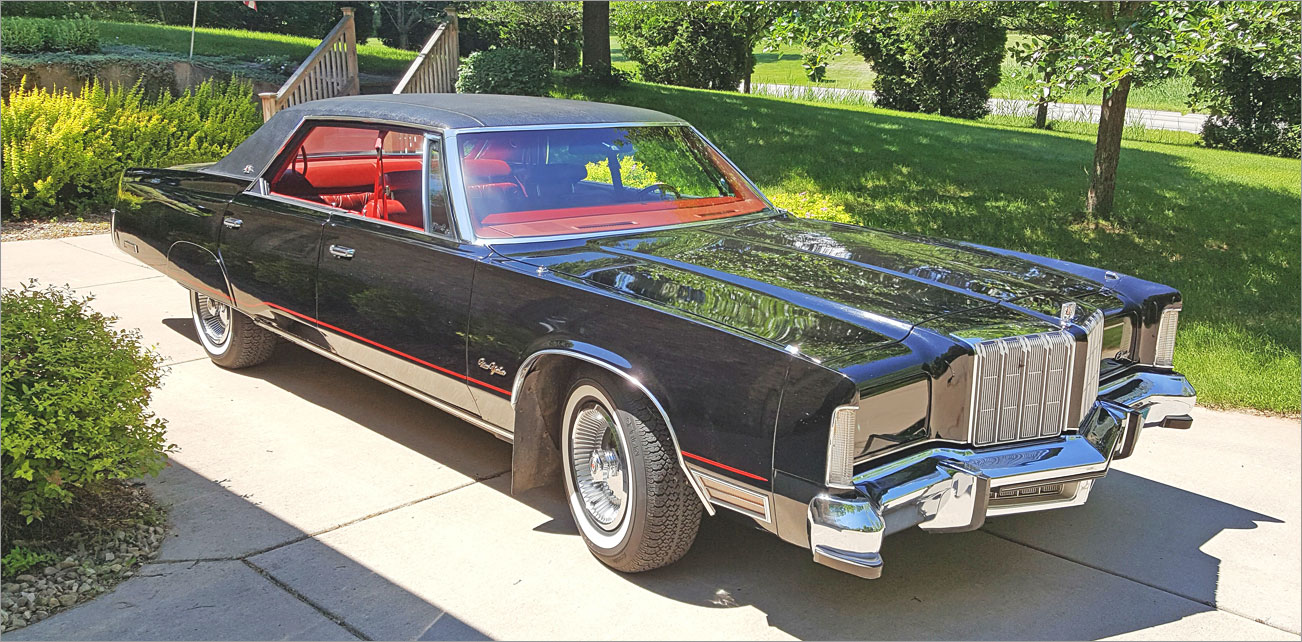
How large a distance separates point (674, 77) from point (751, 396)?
74.9ft

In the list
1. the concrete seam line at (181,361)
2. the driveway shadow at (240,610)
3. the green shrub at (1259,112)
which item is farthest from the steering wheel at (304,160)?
the green shrub at (1259,112)

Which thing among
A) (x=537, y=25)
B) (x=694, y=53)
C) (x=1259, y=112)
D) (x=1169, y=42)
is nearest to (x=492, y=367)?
(x=1169, y=42)

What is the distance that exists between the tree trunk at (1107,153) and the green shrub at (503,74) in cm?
812

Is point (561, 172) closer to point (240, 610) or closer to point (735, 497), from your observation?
point (735, 497)

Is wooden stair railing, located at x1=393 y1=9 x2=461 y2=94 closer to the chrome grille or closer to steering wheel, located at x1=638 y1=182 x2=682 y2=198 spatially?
steering wheel, located at x1=638 y1=182 x2=682 y2=198

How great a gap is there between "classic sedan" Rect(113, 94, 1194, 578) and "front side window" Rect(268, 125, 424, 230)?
0.02 metres

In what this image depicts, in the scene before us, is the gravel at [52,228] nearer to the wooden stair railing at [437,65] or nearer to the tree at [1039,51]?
the wooden stair railing at [437,65]

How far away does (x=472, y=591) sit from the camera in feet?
11.7

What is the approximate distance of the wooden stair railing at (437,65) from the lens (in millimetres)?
15164

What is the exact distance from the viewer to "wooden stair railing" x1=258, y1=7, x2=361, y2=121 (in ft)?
44.9

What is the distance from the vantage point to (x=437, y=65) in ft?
51.9

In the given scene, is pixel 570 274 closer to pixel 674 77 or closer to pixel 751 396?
pixel 751 396

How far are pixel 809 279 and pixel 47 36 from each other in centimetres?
1265

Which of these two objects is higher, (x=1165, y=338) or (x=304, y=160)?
→ (x=304, y=160)
